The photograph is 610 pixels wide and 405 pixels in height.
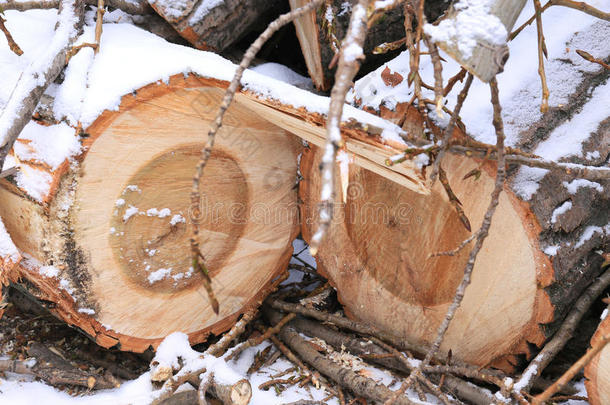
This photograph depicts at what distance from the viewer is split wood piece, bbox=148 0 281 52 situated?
1.71 metres

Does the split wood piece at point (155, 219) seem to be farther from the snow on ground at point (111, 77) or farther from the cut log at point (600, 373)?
the cut log at point (600, 373)

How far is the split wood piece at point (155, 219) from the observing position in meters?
1.48

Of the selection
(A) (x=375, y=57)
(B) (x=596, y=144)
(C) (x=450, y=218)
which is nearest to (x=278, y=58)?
(A) (x=375, y=57)

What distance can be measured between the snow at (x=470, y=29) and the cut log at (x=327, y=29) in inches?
29.8

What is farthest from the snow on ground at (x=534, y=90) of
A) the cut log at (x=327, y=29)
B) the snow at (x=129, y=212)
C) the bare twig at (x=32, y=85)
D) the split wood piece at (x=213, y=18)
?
the bare twig at (x=32, y=85)

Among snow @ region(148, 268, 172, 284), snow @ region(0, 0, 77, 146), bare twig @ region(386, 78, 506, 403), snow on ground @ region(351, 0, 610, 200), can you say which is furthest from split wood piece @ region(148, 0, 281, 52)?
bare twig @ region(386, 78, 506, 403)

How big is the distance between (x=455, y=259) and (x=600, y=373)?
0.49m

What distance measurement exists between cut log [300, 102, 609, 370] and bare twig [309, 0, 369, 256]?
0.68 metres

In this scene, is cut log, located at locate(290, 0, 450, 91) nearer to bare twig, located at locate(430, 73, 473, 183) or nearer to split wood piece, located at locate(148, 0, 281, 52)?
split wood piece, located at locate(148, 0, 281, 52)

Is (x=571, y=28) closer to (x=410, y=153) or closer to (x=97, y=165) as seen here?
(x=410, y=153)

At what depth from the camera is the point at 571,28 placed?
159cm

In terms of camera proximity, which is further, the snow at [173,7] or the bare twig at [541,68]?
the snow at [173,7]

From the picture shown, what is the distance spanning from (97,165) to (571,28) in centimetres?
154

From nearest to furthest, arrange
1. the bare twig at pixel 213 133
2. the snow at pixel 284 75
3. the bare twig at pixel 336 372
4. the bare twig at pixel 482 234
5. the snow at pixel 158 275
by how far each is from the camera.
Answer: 1. the bare twig at pixel 213 133
2. the bare twig at pixel 482 234
3. the bare twig at pixel 336 372
4. the snow at pixel 158 275
5. the snow at pixel 284 75
